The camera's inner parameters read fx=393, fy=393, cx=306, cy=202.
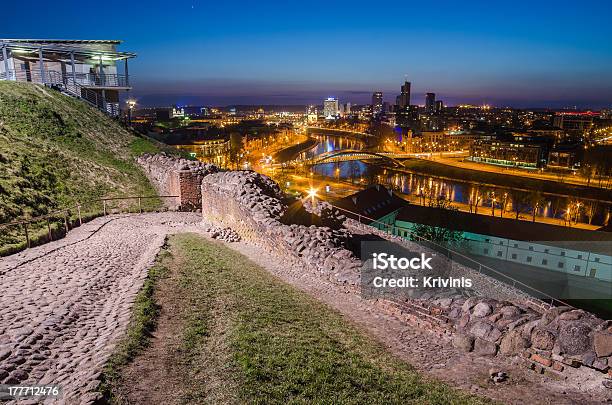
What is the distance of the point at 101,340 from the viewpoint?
7.22 metres

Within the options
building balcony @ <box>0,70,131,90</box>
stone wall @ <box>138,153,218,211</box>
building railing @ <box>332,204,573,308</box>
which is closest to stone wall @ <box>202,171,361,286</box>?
stone wall @ <box>138,153,218,211</box>

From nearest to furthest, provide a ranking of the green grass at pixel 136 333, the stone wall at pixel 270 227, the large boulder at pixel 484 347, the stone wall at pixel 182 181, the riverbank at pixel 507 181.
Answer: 1. the green grass at pixel 136 333
2. the large boulder at pixel 484 347
3. the stone wall at pixel 270 227
4. the stone wall at pixel 182 181
5. the riverbank at pixel 507 181

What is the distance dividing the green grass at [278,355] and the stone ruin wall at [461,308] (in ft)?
4.30

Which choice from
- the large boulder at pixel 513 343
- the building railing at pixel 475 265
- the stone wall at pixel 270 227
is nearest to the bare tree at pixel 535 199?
the building railing at pixel 475 265

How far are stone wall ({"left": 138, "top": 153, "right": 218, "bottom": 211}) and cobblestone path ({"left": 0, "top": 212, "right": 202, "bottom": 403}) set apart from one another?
4832 millimetres

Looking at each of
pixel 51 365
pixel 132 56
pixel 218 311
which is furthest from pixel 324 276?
pixel 132 56

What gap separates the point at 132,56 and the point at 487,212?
57.6m

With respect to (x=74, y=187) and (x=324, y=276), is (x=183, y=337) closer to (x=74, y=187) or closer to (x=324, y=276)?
(x=324, y=276)

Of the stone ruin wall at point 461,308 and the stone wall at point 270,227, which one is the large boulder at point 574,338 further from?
the stone wall at point 270,227

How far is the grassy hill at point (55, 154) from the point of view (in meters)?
16.2

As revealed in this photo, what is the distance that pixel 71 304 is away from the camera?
8.80m

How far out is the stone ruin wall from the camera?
6.28m

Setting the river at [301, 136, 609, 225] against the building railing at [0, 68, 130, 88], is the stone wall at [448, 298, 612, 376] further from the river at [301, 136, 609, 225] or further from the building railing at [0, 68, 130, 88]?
the river at [301, 136, 609, 225]

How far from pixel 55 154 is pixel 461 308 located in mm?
21050
